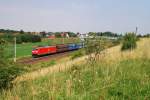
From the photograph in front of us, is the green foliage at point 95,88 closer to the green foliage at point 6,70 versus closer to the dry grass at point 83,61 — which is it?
the green foliage at point 6,70

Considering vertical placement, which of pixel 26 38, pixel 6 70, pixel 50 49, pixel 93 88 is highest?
pixel 6 70

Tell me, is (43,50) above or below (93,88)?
below

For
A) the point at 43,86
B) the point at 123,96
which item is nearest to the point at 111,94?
the point at 123,96

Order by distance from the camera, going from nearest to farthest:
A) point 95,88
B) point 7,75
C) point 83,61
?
1. point 95,88
2. point 7,75
3. point 83,61

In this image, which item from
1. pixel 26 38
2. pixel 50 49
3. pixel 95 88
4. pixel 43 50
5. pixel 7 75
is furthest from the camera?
pixel 26 38

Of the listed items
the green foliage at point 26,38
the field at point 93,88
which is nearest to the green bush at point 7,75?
the field at point 93,88

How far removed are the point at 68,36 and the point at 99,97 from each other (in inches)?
5122

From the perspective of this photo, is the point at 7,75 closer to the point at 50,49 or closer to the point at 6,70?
the point at 6,70

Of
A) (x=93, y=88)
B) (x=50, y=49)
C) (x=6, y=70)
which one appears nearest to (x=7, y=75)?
(x=6, y=70)

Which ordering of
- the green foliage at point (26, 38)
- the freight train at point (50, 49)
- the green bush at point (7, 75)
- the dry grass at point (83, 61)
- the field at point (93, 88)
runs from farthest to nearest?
the green foliage at point (26, 38) < the freight train at point (50, 49) < the dry grass at point (83, 61) < the green bush at point (7, 75) < the field at point (93, 88)

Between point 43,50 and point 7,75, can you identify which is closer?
point 7,75

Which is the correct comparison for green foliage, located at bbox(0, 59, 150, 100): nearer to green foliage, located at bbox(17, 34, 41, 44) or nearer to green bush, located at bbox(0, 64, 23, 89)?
green bush, located at bbox(0, 64, 23, 89)

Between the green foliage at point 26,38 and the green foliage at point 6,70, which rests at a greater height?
the green foliage at point 6,70

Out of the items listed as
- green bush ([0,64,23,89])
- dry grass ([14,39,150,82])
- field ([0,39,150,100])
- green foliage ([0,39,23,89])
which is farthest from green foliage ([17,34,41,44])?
field ([0,39,150,100])
